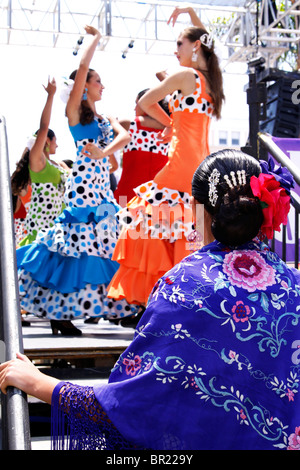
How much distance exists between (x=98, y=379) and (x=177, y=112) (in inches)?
67.9

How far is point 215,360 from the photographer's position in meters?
1.66

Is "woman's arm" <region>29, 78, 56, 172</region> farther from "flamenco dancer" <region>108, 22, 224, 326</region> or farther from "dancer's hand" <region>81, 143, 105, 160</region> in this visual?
"flamenco dancer" <region>108, 22, 224, 326</region>

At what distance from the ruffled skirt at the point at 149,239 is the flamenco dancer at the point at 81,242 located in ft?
1.02

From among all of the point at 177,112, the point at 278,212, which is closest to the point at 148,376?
the point at 278,212

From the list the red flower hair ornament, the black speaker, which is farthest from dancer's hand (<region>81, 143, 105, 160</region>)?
the black speaker

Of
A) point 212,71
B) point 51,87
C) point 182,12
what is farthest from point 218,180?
point 51,87

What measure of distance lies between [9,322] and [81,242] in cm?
255

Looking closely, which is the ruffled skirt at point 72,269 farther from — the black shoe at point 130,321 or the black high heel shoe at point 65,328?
the black shoe at point 130,321

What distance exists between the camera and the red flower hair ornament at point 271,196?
179 centimetres

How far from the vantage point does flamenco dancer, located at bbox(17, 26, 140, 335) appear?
4.44 m

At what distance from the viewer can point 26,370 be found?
1.77 metres

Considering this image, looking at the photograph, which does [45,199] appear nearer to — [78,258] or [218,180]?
[78,258]
